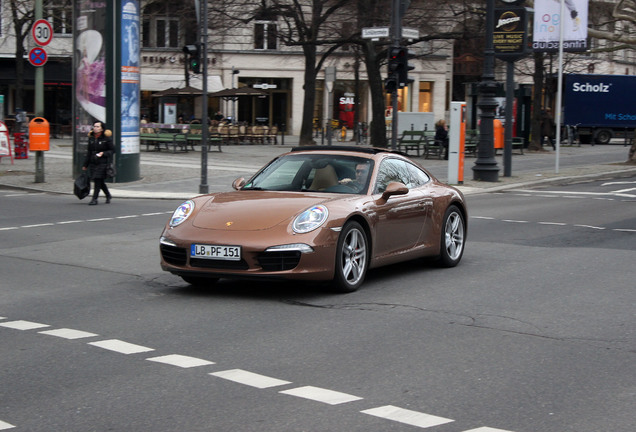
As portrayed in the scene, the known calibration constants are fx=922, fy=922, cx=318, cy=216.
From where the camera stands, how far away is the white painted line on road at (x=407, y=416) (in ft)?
16.0

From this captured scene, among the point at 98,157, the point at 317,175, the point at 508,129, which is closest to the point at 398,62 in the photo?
the point at 508,129

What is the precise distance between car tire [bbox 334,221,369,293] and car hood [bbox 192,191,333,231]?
0.40m

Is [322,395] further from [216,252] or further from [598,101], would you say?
[598,101]

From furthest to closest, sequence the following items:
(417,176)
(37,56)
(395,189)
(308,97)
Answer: (308,97) → (37,56) → (417,176) → (395,189)

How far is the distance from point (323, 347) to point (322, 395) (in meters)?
1.23

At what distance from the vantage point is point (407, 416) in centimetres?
500

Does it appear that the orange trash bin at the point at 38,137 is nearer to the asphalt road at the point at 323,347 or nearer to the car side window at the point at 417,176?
the asphalt road at the point at 323,347

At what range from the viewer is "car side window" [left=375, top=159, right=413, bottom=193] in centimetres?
958

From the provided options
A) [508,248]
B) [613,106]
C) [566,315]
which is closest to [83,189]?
[508,248]

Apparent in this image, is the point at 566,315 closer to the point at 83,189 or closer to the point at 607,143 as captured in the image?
the point at 83,189

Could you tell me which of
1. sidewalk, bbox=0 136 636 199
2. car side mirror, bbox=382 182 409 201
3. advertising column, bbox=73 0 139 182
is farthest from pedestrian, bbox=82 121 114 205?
car side mirror, bbox=382 182 409 201

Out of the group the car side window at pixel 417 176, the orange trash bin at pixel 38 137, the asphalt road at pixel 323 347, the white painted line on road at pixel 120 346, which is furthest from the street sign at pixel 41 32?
the white painted line on road at pixel 120 346

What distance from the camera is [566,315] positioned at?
7.93 meters

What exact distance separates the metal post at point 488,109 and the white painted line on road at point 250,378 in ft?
62.8
